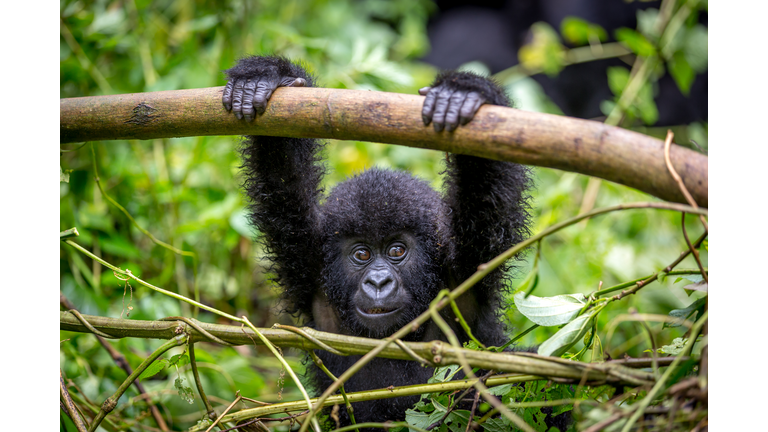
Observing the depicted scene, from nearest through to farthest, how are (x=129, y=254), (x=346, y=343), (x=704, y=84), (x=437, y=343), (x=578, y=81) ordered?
(x=437, y=343)
(x=346, y=343)
(x=129, y=254)
(x=704, y=84)
(x=578, y=81)

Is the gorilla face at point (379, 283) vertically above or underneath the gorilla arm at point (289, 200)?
underneath

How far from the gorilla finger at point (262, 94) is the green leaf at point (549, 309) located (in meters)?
1.16

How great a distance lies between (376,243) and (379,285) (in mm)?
248

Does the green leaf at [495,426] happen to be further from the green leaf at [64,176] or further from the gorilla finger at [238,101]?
the green leaf at [64,176]

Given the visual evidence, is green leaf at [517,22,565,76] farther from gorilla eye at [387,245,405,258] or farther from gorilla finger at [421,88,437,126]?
gorilla finger at [421,88,437,126]

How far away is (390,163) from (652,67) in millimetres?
2608

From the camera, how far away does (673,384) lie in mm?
1484

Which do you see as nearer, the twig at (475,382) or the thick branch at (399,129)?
the twig at (475,382)

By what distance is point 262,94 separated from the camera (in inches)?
80.4

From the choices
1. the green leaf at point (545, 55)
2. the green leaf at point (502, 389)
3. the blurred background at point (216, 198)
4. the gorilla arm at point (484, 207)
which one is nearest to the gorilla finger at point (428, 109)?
the gorilla arm at point (484, 207)

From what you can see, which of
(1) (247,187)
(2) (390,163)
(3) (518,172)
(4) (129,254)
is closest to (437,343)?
(3) (518,172)

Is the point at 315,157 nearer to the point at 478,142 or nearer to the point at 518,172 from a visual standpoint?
the point at 518,172

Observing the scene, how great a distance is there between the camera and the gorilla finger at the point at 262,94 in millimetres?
2021

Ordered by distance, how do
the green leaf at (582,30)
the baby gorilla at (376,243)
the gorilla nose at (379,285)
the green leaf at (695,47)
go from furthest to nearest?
the green leaf at (582,30)
the green leaf at (695,47)
the gorilla nose at (379,285)
the baby gorilla at (376,243)
